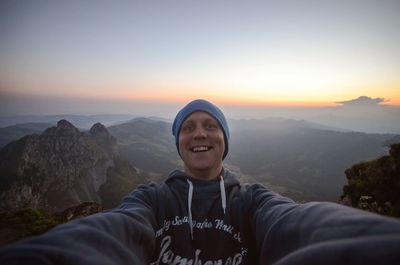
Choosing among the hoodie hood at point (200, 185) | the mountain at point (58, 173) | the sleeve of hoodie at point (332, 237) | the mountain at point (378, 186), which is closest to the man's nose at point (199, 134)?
the hoodie hood at point (200, 185)

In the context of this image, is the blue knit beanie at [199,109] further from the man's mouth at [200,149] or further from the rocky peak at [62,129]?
the rocky peak at [62,129]

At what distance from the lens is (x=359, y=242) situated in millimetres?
1334

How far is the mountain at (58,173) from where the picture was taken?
326ft

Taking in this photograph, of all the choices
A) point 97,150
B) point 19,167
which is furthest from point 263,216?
point 97,150

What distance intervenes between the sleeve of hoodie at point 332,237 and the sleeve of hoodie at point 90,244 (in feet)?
4.60

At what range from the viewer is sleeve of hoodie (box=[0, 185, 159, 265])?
135 cm

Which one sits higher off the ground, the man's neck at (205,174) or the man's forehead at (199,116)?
the man's forehead at (199,116)

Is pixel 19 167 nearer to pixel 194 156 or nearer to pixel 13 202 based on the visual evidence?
pixel 13 202

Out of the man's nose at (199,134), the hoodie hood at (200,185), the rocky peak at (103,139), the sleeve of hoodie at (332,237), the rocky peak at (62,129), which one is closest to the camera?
the sleeve of hoodie at (332,237)

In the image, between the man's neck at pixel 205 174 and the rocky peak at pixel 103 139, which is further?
the rocky peak at pixel 103 139

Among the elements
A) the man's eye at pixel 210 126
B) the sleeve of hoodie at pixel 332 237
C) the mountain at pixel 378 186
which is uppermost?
the man's eye at pixel 210 126

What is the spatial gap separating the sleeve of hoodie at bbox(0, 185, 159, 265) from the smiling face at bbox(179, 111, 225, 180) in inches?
62.7

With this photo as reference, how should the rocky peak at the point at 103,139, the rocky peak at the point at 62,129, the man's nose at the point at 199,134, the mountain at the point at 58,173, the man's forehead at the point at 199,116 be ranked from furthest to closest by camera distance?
the rocky peak at the point at 103,139
the rocky peak at the point at 62,129
the mountain at the point at 58,173
the man's forehead at the point at 199,116
the man's nose at the point at 199,134

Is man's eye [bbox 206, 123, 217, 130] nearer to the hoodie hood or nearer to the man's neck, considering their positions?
the man's neck
